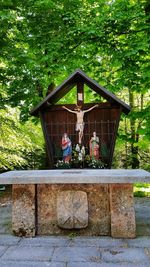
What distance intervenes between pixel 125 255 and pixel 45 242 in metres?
1.11

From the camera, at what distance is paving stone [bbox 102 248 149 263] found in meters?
3.19

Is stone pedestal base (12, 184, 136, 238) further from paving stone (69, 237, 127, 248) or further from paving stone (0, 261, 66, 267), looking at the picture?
paving stone (0, 261, 66, 267)

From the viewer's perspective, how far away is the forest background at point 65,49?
7.96m

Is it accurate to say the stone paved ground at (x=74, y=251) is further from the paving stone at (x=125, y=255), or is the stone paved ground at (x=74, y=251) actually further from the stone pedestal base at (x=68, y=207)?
the stone pedestal base at (x=68, y=207)

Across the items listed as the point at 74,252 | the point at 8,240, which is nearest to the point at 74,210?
the point at 74,252

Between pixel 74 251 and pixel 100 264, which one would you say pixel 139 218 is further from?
pixel 100 264

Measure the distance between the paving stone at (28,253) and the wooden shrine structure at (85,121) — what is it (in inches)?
112

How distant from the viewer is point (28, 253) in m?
3.40

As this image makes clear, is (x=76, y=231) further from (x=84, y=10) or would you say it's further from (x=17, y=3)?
(x=84, y=10)

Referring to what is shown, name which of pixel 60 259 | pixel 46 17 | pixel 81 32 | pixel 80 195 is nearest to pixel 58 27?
pixel 46 17

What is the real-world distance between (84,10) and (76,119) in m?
4.87

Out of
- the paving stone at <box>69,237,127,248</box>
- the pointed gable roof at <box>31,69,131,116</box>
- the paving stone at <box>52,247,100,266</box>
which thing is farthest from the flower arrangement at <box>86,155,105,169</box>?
the paving stone at <box>52,247,100,266</box>

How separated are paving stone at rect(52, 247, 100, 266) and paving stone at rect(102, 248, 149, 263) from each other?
0.11 m

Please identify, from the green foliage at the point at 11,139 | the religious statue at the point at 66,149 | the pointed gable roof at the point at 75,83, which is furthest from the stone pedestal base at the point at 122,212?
the green foliage at the point at 11,139
